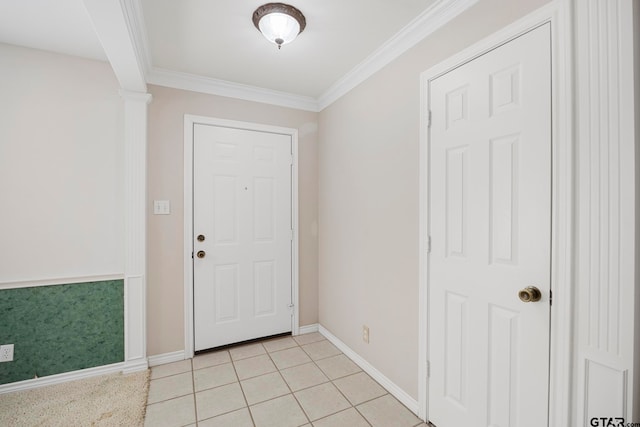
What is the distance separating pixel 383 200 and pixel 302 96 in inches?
61.1

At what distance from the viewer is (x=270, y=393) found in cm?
210

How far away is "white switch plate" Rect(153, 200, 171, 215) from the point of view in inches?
98.0

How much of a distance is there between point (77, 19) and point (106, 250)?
1631 mm

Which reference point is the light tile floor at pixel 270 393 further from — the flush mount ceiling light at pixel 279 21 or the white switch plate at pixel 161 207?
the flush mount ceiling light at pixel 279 21

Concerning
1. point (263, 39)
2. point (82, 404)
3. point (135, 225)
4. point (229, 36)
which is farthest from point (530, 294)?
point (82, 404)

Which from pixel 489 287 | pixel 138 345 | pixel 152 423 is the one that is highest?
pixel 489 287

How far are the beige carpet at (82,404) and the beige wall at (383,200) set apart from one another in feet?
5.48

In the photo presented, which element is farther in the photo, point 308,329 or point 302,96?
point 308,329

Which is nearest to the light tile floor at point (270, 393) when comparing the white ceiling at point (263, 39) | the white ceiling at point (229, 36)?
the white ceiling at point (229, 36)

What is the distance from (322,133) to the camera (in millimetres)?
3094

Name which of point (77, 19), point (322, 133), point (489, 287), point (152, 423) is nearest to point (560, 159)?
point (489, 287)

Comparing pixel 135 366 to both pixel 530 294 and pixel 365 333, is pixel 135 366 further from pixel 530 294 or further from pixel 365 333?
pixel 530 294

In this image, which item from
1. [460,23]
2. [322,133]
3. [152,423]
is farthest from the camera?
[322,133]

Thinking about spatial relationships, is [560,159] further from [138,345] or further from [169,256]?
[138,345]
